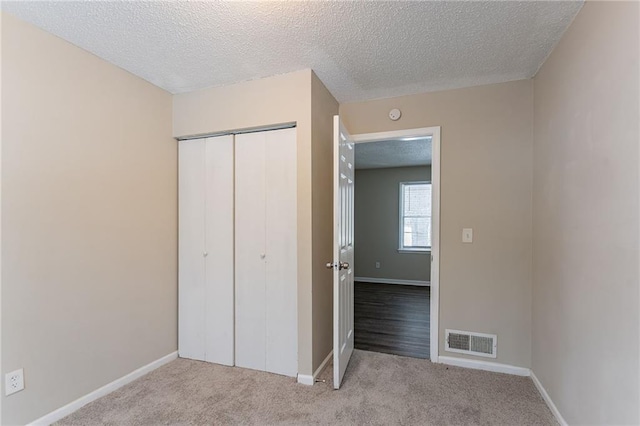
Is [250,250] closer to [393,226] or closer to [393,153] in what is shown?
[393,153]

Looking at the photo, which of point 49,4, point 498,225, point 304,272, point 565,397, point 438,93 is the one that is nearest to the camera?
point 49,4

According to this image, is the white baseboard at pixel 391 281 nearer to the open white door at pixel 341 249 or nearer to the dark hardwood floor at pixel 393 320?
the dark hardwood floor at pixel 393 320

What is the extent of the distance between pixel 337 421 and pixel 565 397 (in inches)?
53.2

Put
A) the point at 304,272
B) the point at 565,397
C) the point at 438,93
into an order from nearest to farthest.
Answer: the point at 565,397
the point at 304,272
the point at 438,93

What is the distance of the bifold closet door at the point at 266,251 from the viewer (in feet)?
7.87

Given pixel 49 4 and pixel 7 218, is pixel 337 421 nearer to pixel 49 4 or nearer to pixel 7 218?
pixel 7 218

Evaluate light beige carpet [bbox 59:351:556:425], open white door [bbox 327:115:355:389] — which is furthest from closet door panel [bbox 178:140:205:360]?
open white door [bbox 327:115:355:389]

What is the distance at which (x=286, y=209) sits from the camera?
7.90 feet

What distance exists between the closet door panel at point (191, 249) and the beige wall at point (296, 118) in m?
0.38

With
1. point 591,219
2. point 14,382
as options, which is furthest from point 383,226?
point 14,382

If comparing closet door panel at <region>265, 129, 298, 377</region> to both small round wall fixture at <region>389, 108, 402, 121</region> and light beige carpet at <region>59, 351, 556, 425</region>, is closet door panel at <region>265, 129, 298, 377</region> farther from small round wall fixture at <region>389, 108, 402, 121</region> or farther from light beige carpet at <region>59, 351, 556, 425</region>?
small round wall fixture at <region>389, 108, 402, 121</region>

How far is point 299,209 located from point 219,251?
Answer: 2.79 feet

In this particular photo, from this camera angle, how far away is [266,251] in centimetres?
248

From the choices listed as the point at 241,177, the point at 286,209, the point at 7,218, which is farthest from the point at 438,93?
the point at 7,218
